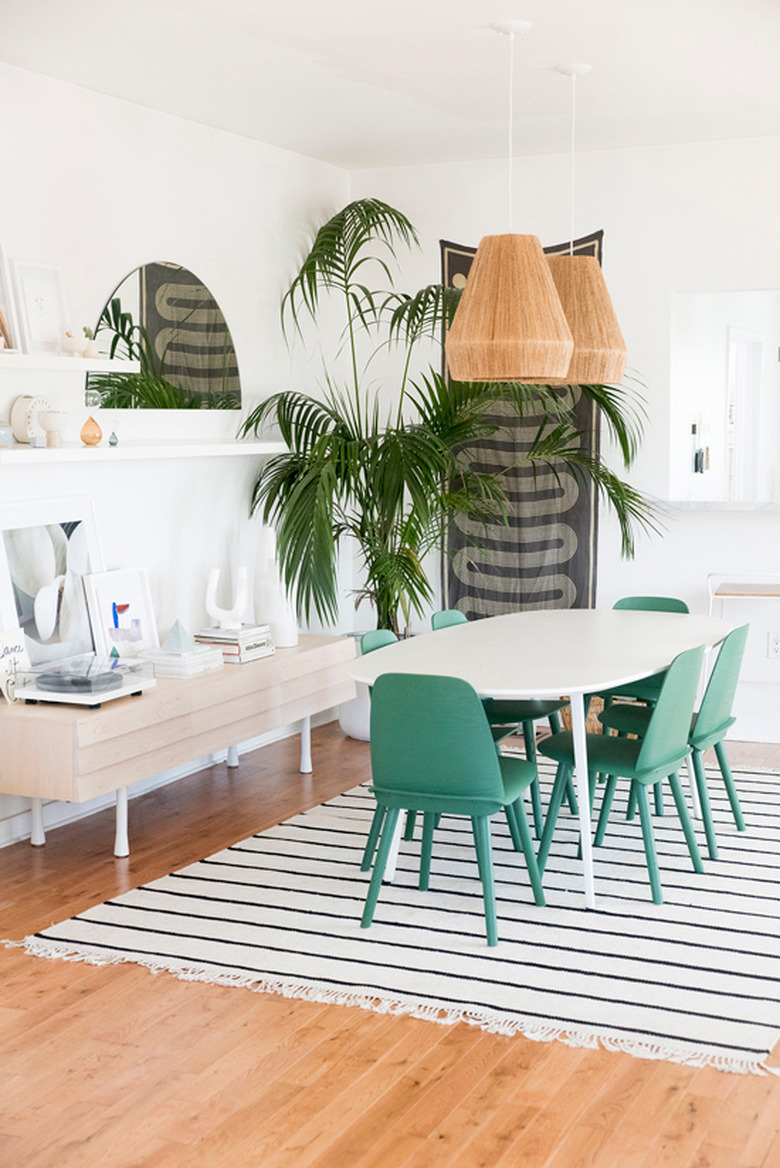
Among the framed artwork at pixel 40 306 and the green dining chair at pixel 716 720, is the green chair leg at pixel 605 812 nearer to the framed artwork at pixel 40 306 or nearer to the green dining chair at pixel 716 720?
the green dining chair at pixel 716 720

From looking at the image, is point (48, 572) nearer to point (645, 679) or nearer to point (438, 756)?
point (438, 756)

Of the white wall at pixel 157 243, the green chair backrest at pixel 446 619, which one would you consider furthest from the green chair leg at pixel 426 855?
the white wall at pixel 157 243

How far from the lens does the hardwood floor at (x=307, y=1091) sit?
2420mm

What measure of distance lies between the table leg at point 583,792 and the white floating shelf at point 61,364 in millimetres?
1970

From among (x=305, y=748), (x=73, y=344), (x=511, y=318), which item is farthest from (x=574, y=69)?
(x=305, y=748)

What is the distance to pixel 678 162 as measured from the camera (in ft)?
18.6

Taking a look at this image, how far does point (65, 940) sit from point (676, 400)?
3.85 meters

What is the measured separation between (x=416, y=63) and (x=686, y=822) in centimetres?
269

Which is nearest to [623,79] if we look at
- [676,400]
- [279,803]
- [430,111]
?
[430,111]

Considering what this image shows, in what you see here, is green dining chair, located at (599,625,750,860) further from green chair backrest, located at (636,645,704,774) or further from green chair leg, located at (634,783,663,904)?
green chair leg, located at (634,783,663,904)

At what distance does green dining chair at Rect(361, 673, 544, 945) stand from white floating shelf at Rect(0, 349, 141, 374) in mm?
1591

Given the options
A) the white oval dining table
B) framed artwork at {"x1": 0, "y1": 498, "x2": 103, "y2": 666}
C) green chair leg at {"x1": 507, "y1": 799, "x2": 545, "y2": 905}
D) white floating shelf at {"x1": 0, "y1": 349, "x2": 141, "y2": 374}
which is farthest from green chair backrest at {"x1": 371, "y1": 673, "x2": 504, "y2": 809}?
white floating shelf at {"x1": 0, "y1": 349, "x2": 141, "y2": 374}

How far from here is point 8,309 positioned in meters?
4.11

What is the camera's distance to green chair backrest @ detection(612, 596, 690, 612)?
4938 millimetres
